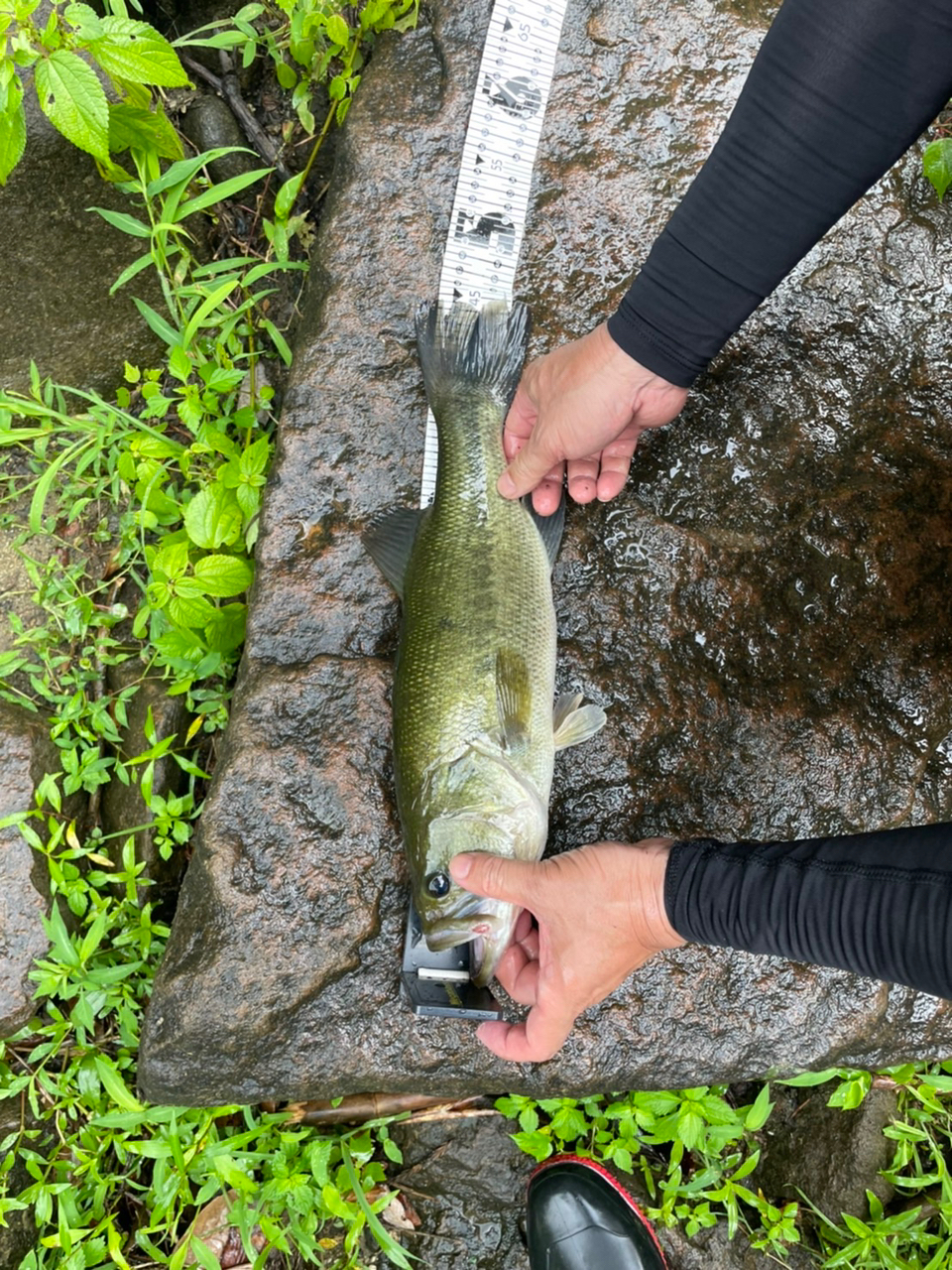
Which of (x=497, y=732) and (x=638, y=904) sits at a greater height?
(x=497, y=732)

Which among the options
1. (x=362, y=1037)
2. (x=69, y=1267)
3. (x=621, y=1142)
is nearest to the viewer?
(x=362, y=1037)

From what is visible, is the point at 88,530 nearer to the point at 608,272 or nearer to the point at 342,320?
the point at 342,320

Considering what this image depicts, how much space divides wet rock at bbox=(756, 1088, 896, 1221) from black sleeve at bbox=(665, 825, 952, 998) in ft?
6.44

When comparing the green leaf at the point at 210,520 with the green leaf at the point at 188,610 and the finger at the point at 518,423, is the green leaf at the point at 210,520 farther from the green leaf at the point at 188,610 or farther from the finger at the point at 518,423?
the finger at the point at 518,423

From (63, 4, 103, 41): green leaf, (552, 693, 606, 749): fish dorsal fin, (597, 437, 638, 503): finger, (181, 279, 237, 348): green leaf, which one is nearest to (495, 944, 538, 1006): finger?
(552, 693, 606, 749): fish dorsal fin

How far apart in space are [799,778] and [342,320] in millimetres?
2458

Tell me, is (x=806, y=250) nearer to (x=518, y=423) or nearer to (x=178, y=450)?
(x=518, y=423)

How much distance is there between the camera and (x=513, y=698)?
3.02m

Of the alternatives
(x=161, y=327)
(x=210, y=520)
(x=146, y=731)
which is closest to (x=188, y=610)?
(x=210, y=520)

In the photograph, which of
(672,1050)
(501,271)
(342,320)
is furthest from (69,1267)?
(501,271)

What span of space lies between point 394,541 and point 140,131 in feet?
6.91

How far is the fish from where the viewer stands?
2.96m

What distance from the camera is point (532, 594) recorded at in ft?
10.3

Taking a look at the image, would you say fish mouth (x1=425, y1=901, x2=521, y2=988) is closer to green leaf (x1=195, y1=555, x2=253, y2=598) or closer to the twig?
green leaf (x1=195, y1=555, x2=253, y2=598)
